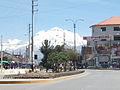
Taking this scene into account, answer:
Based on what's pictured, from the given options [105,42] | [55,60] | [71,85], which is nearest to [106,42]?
[105,42]

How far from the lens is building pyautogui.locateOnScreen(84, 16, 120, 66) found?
112 meters

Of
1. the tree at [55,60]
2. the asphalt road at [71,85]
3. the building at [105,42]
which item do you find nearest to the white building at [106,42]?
the building at [105,42]

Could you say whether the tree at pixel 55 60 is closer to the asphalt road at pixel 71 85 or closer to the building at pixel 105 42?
the asphalt road at pixel 71 85

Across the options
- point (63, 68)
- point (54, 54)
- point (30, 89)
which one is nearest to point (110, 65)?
point (63, 68)

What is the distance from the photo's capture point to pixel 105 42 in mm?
113688

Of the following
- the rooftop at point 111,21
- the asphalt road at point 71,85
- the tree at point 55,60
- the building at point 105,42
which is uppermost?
the rooftop at point 111,21

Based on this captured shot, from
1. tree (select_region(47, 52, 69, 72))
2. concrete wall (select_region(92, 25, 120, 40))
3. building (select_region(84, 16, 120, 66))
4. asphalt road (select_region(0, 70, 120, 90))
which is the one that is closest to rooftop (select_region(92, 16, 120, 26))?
building (select_region(84, 16, 120, 66))

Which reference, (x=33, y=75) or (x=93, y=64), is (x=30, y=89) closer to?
(x=33, y=75)

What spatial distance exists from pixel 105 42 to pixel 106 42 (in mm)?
370

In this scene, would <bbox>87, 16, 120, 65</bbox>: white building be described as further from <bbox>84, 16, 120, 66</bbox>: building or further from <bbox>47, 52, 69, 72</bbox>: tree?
<bbox>47, 52, 69, 72</bbox>: tree

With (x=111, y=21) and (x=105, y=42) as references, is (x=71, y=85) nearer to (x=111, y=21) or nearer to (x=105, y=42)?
(x=105, y=42)

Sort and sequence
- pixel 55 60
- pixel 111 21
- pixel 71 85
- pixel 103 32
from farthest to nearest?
pixel 111 21
pixel 103 32
pixel 55 60
pixel 71 85

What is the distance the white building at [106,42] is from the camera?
112m

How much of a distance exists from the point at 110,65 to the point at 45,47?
186 feet
